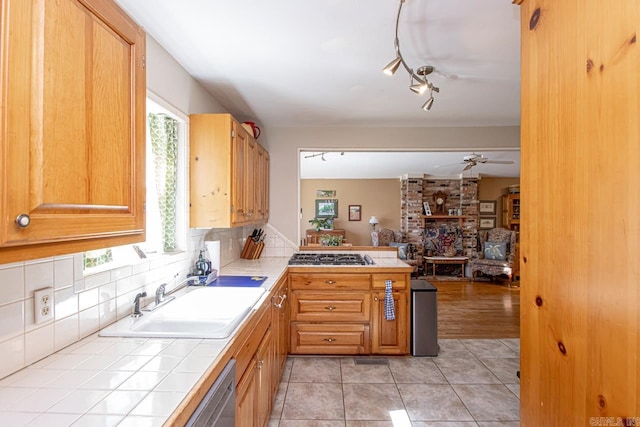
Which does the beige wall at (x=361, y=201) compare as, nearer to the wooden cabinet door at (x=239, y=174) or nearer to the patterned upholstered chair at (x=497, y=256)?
the patterned upholstered chair at (x=497, y=256)

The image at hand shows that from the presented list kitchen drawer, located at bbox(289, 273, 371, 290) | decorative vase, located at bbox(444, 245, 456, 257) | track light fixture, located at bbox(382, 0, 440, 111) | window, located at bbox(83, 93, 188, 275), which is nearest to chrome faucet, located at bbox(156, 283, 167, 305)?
window, located at bbox(83, 93, 188, 275)

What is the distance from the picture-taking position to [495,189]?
7859 mm

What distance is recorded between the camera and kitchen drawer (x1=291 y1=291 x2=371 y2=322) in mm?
2865

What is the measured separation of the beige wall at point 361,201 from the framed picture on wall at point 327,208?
12 centimetres

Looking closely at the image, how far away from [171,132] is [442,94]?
90.3 inches

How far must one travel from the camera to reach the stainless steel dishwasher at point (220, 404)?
88cm

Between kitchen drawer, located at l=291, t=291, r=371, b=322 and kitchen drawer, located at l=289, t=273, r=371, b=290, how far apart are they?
0.19 ft

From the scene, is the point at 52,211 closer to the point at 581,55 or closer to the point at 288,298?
the point at 581,55

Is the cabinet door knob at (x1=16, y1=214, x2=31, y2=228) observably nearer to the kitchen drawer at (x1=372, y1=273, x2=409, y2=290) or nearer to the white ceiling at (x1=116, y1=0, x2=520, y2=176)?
the white ceiling at (x1=116, y1=0, x2=520, y2=176)

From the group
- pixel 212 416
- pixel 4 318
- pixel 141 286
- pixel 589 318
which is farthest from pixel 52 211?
pixel 589 318

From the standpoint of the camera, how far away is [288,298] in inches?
112

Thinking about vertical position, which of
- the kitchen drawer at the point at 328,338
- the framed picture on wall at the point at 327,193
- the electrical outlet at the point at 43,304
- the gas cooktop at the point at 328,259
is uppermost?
the framed picture on wall at the point at 327,193

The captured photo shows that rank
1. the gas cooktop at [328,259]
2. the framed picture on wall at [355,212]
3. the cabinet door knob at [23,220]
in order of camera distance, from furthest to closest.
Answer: the framed picture on wall at [355,212] → the gas cooktop at [328,259] → the cabinet door knob at [23,220]

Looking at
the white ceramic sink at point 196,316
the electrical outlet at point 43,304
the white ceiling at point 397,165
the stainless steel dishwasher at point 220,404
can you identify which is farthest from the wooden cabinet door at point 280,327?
the white ceiling at point 397,165
